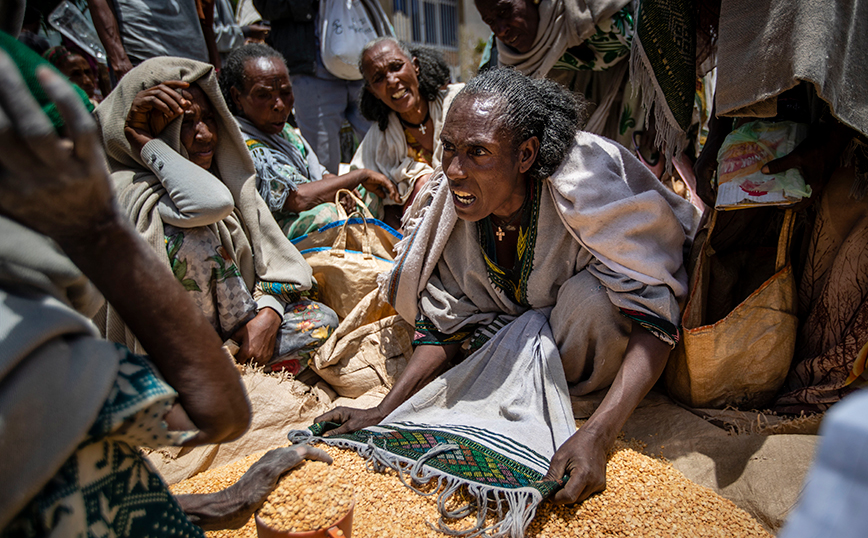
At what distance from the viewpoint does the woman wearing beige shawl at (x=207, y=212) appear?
260 centimetres

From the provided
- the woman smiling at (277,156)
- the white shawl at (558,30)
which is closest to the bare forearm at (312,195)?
the woman smiling at (277,156)

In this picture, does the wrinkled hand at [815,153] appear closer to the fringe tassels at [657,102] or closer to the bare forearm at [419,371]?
the fringe tassels at [657,102]

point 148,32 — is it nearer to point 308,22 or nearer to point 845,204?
point 308,22

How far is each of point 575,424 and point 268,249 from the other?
1902mm

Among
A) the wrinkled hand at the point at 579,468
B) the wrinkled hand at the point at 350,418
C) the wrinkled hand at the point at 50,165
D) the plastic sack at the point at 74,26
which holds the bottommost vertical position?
the wrinkled hand at the point at 350,418

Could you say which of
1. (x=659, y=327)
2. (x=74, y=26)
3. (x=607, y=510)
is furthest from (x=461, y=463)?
(x=74, y=26)

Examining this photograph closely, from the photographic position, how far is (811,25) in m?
1.81

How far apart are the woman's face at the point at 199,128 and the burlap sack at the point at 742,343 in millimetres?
2491

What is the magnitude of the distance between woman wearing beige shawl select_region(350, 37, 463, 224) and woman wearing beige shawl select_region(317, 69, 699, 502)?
3.91 feet

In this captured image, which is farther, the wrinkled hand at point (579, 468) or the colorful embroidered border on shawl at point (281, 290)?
the colorful embroidered border on shawl at point (281, 290)

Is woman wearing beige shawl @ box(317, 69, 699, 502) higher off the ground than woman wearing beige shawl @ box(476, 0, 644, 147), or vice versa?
woman wearing beige shawl @ box(476, 0, 644, 147)

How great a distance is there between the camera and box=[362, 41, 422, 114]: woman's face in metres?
3.89

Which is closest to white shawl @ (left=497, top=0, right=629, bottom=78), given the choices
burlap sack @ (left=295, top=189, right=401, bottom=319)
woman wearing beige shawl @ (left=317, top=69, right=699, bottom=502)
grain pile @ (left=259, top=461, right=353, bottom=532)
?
woman wearing beige shawl @ (left=317, top=69, right=699, bottom=502)

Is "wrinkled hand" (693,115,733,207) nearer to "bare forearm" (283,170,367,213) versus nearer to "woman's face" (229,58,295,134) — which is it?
"bare forearm" (283,170,367,213)
